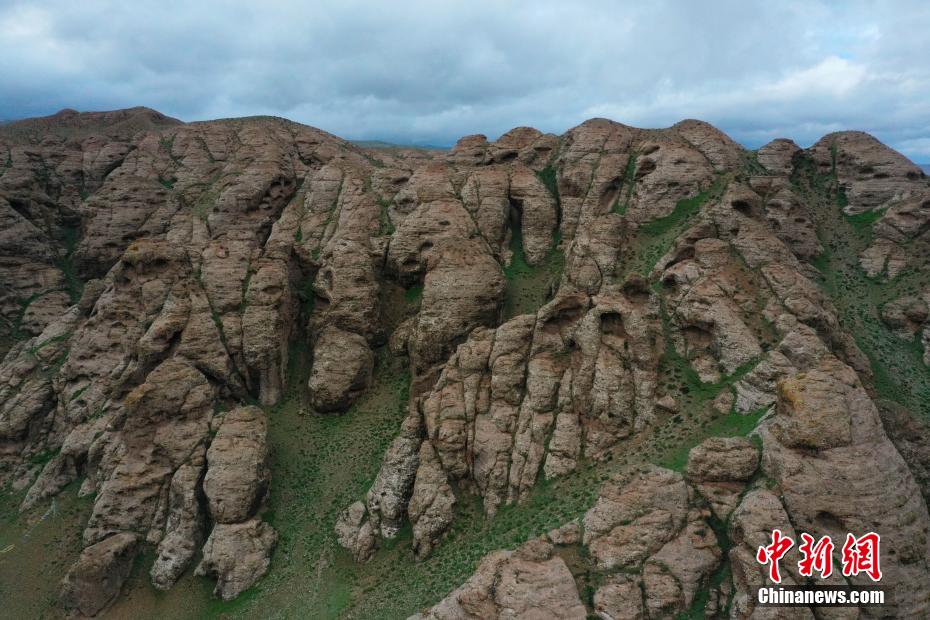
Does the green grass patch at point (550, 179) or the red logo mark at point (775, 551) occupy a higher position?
the green grass patch at point (550, 179)

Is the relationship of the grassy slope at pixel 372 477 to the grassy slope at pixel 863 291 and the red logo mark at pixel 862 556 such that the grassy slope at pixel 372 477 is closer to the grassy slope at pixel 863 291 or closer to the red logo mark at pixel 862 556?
the grassy slope at pixel 863 291

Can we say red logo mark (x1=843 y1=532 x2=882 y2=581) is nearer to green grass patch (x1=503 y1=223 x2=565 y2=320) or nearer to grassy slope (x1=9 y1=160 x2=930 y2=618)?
grassy slope (x1=9 y1=160 x2=930 y2=618)

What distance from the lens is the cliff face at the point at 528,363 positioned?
81.1 feet

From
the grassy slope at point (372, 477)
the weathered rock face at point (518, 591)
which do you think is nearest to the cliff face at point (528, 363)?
the weathered rock face at point (518, 591)

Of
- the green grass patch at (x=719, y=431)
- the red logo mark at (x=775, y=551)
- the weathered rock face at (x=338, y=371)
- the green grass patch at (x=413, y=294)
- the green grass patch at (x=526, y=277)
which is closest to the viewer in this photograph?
the red logo mark at (x=775, y=551)

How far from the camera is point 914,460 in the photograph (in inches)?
1258

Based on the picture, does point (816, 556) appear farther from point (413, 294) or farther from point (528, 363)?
point (413, 294)

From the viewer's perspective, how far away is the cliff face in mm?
24734

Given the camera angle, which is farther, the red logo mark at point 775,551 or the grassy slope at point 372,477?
the grassy slope at point 372,477

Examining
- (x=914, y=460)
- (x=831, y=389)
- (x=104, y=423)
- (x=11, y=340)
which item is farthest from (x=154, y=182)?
(x=914, y=460)

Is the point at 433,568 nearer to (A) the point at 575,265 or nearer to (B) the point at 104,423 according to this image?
(A) the point at 575,265

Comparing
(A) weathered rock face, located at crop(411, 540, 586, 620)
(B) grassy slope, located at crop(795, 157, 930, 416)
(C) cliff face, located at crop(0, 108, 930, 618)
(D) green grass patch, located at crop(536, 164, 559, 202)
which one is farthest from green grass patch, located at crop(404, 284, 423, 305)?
(B) grassy slope, located at crop(795, 157, 930, 416)

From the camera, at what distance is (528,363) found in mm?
37156

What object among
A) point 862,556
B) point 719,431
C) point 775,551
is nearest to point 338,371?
point 719,431
